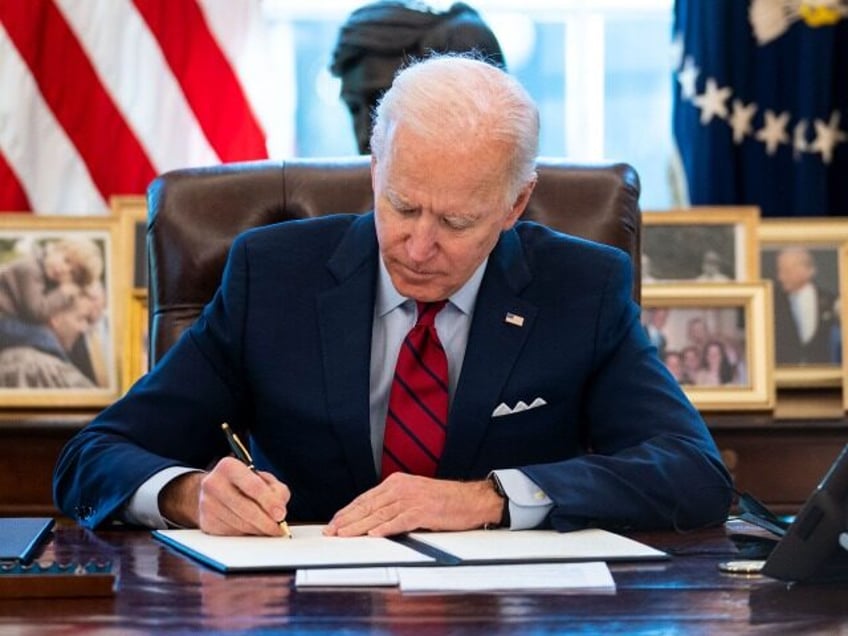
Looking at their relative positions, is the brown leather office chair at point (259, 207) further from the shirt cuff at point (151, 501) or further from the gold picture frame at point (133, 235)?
the gold picture frame at point (133, 235)

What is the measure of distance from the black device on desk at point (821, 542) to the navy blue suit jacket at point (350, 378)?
607 millimetres

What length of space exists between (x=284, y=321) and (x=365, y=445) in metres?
0.25

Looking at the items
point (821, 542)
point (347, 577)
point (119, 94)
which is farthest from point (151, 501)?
point (119, 94)

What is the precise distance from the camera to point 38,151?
14.7 ft

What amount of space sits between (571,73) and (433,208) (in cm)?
236

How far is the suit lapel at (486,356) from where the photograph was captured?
8.56 ft

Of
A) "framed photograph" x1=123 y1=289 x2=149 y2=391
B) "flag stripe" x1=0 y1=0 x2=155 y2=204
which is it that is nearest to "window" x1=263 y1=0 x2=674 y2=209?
"flag stripe" x1=0 y1=0 x2=155 y2=204

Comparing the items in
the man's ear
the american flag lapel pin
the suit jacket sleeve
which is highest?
the man's ear

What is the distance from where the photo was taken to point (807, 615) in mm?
1723

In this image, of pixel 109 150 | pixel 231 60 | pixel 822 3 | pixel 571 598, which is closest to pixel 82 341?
pixel 109 150

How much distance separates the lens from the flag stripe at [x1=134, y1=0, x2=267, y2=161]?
4539mm

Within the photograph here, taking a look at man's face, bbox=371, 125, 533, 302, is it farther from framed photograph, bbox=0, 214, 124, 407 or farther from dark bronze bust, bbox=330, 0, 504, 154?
framed photograph, bbox=0, 214, 124, 407

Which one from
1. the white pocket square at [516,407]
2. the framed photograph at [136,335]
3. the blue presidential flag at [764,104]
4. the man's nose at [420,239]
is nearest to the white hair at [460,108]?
the man's nose at [420,239]

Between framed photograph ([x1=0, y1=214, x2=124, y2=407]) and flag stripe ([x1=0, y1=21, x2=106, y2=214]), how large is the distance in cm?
38
